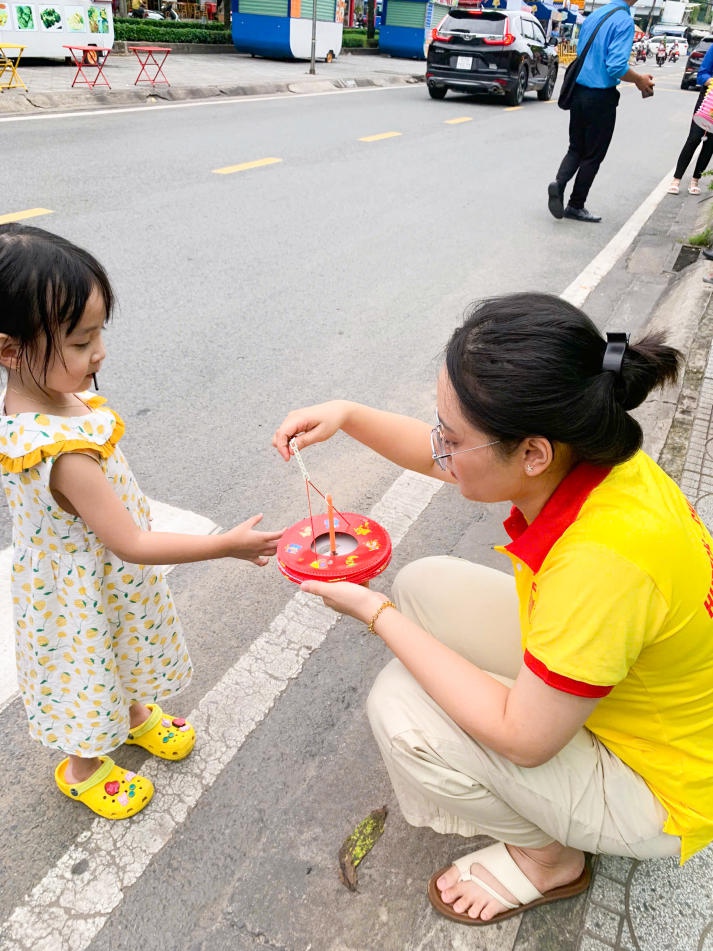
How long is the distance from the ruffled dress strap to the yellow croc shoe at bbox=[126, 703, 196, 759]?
77 cm

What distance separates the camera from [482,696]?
4.60ft

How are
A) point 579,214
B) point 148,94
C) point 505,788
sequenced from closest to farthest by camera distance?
point 505,788
point 579,214
point 148,94

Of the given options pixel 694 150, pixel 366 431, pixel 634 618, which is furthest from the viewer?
pixel 694 150

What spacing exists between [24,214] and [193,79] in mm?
10155

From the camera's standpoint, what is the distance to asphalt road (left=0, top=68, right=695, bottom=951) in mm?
1616

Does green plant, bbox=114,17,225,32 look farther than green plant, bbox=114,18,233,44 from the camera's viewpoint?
Yes

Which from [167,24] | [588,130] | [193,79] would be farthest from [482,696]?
[167,24]

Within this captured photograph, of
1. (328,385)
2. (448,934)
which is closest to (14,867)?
(448,934)

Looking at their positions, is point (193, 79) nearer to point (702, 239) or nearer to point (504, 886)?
point (702, 239)

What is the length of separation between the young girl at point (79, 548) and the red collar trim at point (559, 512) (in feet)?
1.90

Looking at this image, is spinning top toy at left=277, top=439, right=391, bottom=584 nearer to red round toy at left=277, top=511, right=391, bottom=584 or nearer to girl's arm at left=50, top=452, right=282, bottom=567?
red round toy at left=277, top=511, right=391, bottom=584

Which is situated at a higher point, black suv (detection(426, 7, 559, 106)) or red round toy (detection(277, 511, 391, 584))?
black suv (detection(426, 7, 559, 106))

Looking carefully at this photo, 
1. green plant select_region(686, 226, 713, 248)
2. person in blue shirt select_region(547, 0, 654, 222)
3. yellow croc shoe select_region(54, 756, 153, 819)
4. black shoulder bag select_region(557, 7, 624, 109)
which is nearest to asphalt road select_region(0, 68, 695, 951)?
yellow croc shoe select_region(54, 756, 153, 819)

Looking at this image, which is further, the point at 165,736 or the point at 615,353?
the point at 165,736
